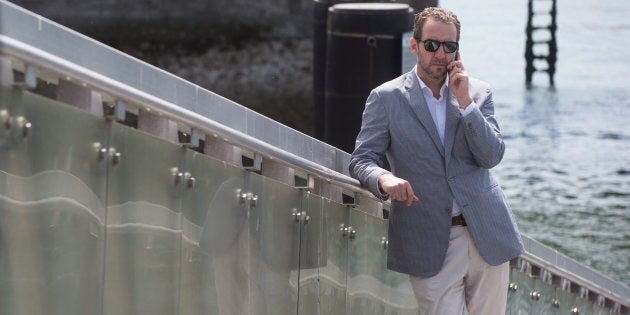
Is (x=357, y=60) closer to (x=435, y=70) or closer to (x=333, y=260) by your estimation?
(x=333, y=260)

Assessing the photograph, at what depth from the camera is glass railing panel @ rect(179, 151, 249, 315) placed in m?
4.21

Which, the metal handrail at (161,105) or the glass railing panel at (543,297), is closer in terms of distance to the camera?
the metal handrail at (161,105)

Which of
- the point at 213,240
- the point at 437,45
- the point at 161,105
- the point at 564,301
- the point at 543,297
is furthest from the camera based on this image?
the point at 564,301

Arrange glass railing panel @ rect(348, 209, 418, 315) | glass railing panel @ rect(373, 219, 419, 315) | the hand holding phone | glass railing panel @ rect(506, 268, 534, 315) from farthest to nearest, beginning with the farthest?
glass railing panel @ rect(506, 268, 534, 315), glass railing panel @ rect(373, 219, 419, 315), glass railing panel @ rect(348, 209, 418, 315), the hand holding phone

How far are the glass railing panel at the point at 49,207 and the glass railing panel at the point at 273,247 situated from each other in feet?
2.98

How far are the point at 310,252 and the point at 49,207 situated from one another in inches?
67.6

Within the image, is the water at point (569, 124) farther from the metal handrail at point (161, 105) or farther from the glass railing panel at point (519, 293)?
the metal handrail at point (161, 105)

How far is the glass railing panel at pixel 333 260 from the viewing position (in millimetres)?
5230

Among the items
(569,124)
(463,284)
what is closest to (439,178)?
(463,284)

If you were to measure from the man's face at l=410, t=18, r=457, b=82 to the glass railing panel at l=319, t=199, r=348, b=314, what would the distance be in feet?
2.28

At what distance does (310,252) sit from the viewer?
511cm

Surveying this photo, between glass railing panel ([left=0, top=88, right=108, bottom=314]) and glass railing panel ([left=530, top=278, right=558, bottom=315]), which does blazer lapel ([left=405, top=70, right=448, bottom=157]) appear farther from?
glass railing panel ([left=530, top=278, right=558, bottom=315])

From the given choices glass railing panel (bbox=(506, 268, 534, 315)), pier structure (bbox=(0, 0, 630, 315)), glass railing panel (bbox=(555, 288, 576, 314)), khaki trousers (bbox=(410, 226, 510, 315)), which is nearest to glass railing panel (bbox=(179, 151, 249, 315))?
pier structure (bbox=(0, 0, 630, 315))

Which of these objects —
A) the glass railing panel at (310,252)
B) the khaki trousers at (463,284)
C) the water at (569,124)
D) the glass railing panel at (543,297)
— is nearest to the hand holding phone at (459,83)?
the khaki trousers at (463,284)
